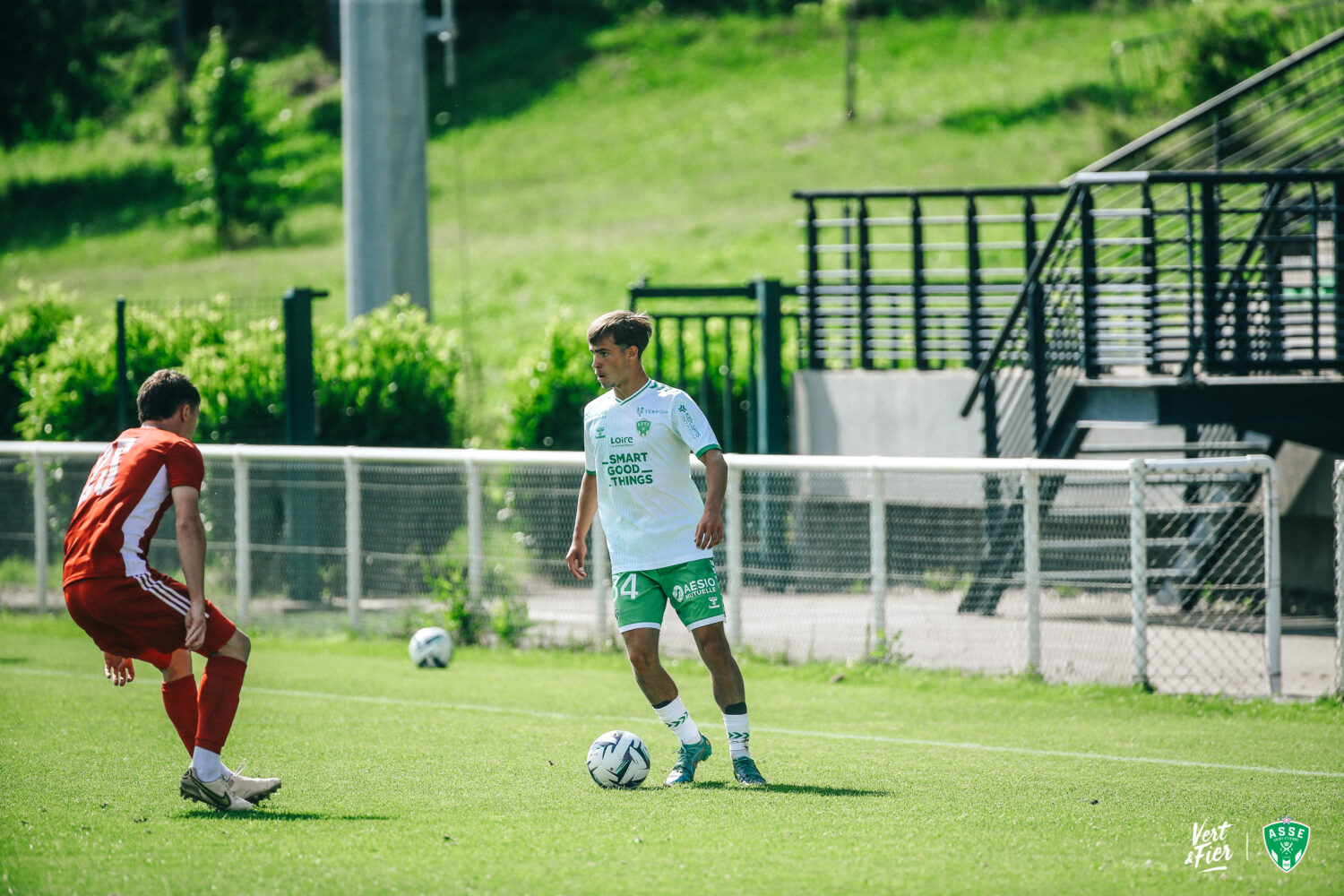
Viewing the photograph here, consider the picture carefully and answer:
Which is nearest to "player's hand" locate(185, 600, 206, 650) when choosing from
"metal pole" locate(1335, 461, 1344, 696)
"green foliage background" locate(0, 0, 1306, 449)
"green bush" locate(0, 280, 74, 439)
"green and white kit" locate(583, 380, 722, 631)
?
"green and white kit" locate(583, 380, 722, 631)

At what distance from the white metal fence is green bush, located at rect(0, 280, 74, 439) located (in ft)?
11.1

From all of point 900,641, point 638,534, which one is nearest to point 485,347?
point 900,641

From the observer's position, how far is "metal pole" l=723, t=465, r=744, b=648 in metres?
11.2

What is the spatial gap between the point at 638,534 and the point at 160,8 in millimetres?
56855

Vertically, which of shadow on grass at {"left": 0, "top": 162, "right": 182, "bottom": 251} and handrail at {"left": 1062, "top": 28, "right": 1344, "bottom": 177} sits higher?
shadow on grass at {"left": 0, "top": 162, "right": 182, "bottom": 251}

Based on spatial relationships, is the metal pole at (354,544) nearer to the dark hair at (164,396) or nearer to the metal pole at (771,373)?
the metal pole at (771,373)

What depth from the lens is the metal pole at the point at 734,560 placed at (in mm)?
11195

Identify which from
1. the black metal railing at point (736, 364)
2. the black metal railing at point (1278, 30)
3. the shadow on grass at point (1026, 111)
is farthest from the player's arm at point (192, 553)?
the shadow on grass at point (1026, 111)

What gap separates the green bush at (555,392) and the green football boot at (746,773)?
29.4ft

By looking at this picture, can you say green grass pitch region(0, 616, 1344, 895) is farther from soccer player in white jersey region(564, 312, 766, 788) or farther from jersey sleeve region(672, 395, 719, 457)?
jersey sleeve region(672, 395, 719, 457)

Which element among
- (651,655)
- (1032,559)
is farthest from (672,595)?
(1032,559)

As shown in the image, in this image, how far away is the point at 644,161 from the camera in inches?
1900

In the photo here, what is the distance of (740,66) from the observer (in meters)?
55.9

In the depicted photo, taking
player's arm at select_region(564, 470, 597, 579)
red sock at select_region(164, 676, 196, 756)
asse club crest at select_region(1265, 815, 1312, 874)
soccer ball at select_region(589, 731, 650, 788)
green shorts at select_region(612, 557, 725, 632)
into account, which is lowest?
asse club crest at select_region(1265, 815, 1312, 874)
